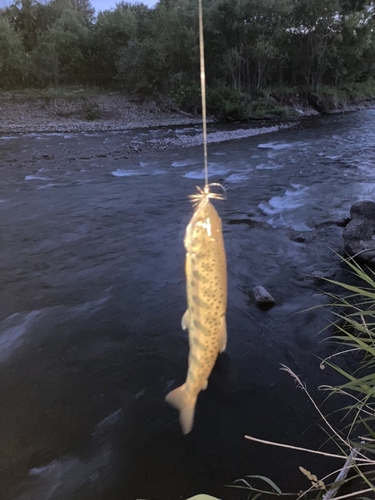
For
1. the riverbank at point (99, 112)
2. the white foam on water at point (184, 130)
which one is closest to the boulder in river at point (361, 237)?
the riverbank at point (99, 112)

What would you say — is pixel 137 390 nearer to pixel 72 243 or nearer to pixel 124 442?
pixel 124 442

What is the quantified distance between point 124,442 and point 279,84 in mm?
35729

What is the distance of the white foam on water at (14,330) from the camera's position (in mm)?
4961

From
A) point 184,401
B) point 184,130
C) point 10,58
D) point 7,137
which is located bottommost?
point 184,130

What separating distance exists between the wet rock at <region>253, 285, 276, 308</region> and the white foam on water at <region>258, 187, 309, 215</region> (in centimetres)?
405

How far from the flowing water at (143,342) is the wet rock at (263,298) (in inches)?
5.7

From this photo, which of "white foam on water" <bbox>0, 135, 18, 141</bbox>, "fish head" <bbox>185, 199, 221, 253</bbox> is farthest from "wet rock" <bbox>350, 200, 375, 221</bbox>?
"white foam on water" <bbox>0, 135, 18, 141</bbox>

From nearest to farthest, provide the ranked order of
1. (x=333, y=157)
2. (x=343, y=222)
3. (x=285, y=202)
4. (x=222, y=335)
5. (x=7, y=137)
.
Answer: (x=222, y=335) → (x=343, y=222) → (x=285, y=202) → (x=333, y=157) → (x=7, y=137)

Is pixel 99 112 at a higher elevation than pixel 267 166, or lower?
higher

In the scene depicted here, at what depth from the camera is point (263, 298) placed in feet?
18.7

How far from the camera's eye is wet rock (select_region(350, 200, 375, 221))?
7637 millimetres

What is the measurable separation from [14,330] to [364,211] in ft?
21.2

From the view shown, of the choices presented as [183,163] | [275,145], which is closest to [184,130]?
[275,145]

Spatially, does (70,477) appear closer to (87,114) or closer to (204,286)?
(204,286)
